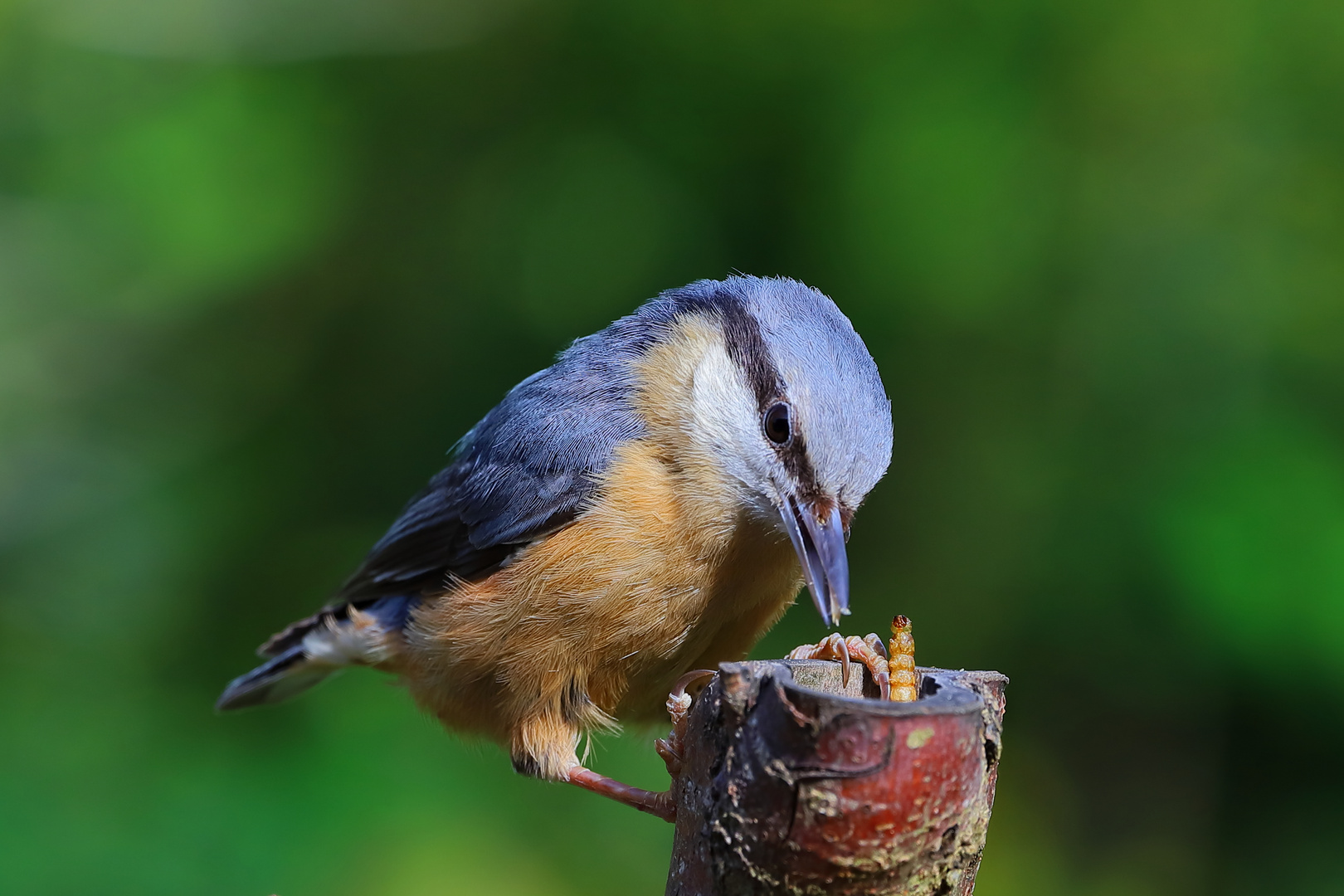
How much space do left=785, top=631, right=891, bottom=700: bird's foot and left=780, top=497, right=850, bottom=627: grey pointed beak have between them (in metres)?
0.06

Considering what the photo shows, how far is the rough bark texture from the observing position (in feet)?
3.80

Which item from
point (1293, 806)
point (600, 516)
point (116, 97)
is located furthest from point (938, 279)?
point (116, 97)

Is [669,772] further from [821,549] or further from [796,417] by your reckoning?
[796,417]

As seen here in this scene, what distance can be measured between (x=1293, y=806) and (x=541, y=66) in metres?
3.41

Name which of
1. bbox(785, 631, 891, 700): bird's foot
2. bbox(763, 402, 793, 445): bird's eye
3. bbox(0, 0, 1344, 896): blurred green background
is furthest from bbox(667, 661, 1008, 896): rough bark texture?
bbox(0, 0, 1344, 896): blurred green background

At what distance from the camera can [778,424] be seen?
87.8 inches

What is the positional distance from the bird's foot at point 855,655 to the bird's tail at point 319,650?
128 centimetres

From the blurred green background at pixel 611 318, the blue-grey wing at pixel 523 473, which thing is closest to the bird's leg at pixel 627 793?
the blue-grey wing at pixel 523 473

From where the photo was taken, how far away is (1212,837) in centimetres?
331

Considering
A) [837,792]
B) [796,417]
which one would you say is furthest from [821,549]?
[837,792]

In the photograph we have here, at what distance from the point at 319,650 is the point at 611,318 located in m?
1.53

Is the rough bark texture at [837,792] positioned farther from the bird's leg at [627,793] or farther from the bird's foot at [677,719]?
the bird's leg at [627,793]

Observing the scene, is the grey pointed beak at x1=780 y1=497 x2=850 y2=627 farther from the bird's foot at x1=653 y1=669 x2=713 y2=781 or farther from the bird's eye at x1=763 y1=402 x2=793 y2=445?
the bird's foot at x1=653 y1=669 x2=713 y2=781

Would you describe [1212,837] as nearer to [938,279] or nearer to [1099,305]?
[1099,305]
